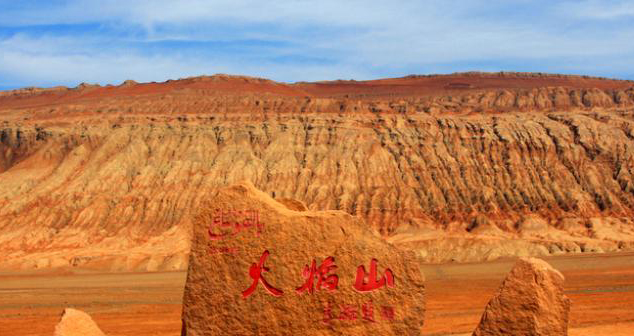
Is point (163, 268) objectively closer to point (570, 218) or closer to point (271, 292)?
point (570, 218)

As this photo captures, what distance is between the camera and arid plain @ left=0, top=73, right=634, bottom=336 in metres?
51.0

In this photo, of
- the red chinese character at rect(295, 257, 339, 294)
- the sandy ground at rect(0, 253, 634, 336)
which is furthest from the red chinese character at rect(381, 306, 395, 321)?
the sandy ground at rect(0, 253, 634, 336)

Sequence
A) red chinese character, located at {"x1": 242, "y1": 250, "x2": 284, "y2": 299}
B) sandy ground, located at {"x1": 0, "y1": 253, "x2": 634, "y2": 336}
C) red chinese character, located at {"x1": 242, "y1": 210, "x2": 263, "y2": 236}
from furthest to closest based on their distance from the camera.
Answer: sandy ground, located at {"x1": 0, "y1": 253, "x2": 634, "y2": 336} → red chinese character, located at {"x1": 242, "y1": 210, "x2": 263, "y2": 236} → red chinese character, located at {"x1": 242, "y1": 250, "x2": 284, "y2": 299}

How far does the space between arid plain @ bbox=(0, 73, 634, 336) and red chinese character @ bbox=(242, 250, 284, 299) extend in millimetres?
31167

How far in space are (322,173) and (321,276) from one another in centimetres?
5375

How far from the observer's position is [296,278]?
1045 cm

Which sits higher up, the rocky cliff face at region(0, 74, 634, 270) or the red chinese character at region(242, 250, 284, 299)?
the red chinese character at region(242, 250, 284, 299)

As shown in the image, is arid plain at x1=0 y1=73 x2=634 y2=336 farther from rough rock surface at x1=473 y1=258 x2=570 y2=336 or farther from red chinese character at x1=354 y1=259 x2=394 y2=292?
red chinese character at x1=354 y1=259 x2=394 y2=292

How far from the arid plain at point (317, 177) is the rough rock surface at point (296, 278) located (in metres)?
30.9

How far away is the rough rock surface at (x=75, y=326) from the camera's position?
36.9ft

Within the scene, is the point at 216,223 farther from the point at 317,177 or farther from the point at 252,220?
the point at 317,177

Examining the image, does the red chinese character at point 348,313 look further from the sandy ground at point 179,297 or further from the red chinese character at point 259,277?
the sandy ground at point 179,297

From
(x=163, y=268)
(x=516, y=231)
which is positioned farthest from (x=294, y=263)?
(x=516, y=231)

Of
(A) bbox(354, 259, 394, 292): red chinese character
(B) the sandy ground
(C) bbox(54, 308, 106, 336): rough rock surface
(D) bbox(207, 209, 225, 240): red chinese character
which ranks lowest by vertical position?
(B) the sandy ground
